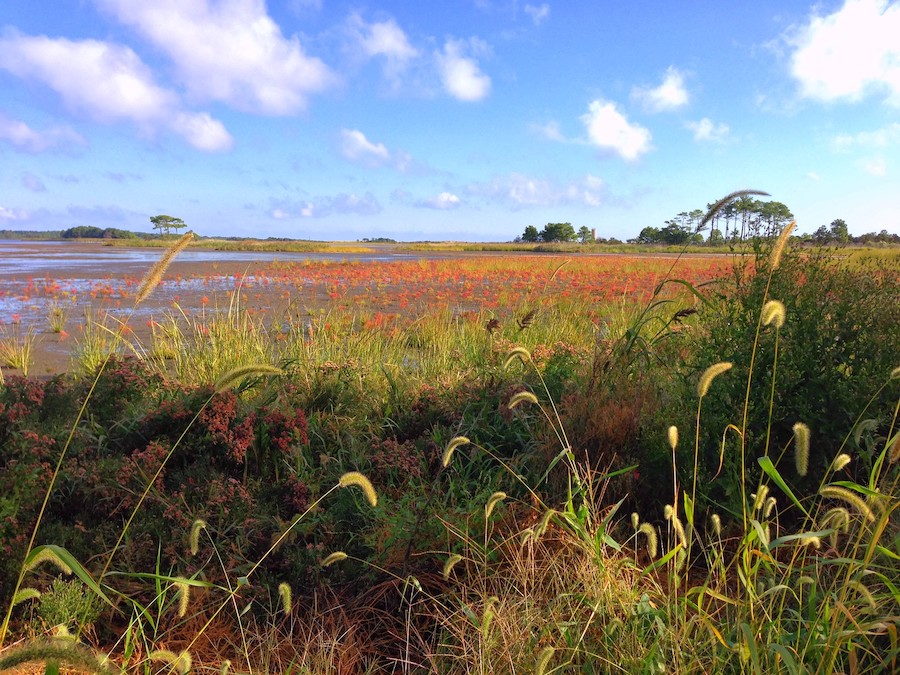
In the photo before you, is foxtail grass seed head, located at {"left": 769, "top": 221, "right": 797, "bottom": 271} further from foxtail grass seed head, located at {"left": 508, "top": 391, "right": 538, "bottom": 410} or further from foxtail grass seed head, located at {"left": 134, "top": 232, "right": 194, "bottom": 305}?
foxtail grass seed head, located at {"left": 134, "top": 232, "right": 194, "bottom": 305}

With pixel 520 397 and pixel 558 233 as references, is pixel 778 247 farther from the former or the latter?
pixel 558 233

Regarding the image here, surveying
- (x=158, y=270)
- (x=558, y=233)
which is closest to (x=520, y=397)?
(x=158, y=270)

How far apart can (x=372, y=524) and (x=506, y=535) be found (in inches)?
24.5

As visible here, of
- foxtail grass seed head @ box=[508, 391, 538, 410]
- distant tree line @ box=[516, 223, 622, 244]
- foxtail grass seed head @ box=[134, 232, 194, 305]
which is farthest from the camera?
distant tree line @ box=[516, 223, 622, 244]

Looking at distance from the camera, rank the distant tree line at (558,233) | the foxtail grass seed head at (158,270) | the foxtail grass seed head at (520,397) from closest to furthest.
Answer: the foxtail grass seed head at (520,397) < the foxtail grass seed head at (158,270) < the distant tree line at (558,233)

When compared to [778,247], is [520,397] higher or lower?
lower

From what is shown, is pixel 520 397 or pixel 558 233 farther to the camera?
pixel 558 233

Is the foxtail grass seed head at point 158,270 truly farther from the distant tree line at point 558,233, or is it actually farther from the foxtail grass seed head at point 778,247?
the distant tree line at point 558,233

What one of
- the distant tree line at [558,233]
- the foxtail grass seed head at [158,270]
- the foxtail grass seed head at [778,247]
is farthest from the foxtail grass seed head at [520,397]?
the distant tree line at [558,233]

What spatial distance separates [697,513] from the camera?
9.76 ft

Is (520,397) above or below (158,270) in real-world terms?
below

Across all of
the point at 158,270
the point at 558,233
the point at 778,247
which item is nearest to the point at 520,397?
the point at 778,247

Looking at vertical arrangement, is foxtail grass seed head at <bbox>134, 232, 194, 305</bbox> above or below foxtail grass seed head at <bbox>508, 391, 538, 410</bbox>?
above

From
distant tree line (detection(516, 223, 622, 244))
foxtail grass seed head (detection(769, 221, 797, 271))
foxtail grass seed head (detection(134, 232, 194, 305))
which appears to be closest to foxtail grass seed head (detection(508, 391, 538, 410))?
foxtail grass seed head (detection(769, 221, 797, 271))
